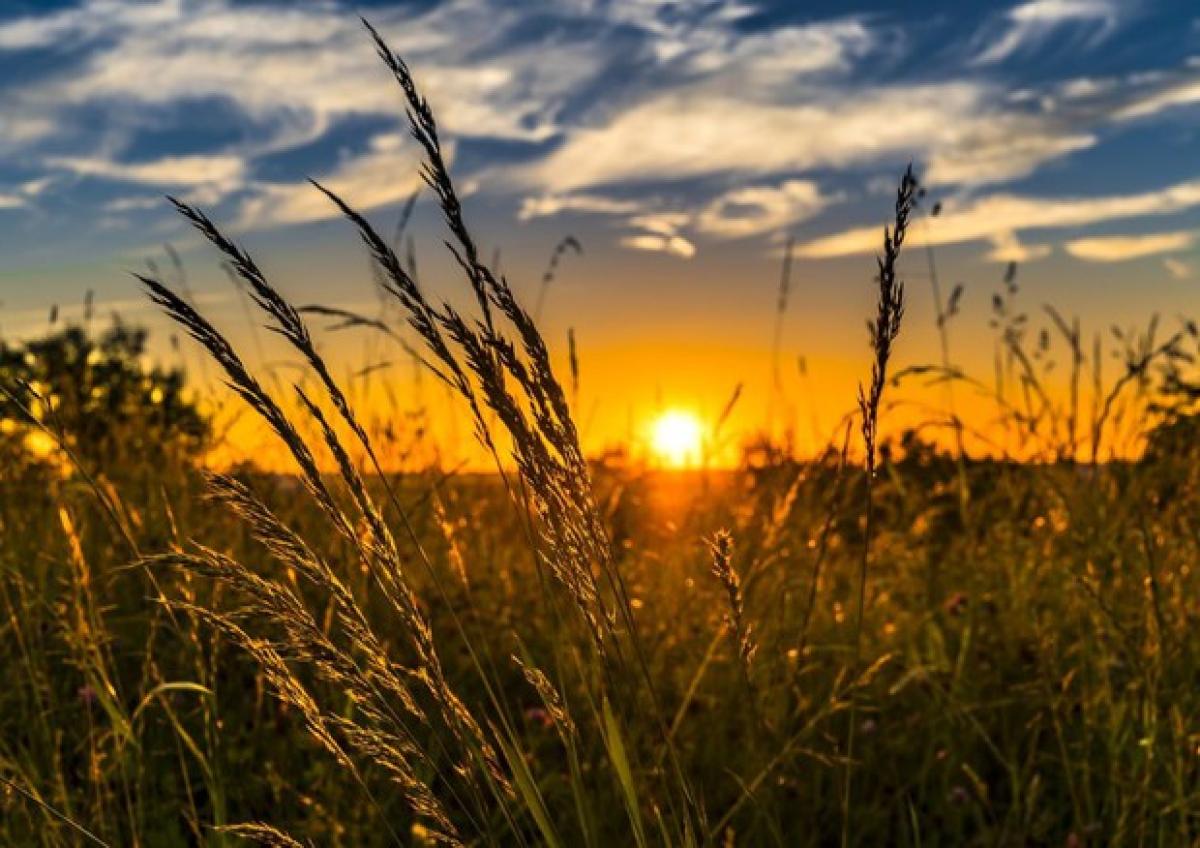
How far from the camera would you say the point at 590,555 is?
1.39 m

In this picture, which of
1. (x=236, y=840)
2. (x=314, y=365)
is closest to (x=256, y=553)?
(x=236, y=840)

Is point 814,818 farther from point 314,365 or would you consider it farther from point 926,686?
point 314,365

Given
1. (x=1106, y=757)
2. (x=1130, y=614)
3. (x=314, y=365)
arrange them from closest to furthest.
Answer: (x=314, y=365), (x=1106, y=757), (x=1130, y=614)

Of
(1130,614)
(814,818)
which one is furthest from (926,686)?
(814,818)

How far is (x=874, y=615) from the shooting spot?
15.0ft

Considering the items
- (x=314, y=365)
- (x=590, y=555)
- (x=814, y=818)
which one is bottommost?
(x=814, y=818)

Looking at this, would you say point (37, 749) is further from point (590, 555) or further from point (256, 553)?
point (590, 555)

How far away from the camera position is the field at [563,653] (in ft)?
4.52

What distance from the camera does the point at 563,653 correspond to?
3.92m

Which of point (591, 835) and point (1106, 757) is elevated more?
point (591, 835)

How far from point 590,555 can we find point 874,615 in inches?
134

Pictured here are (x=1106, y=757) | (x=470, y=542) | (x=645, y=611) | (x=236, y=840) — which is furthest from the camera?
(x=470, y=542)

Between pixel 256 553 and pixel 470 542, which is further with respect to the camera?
pixel 470 542

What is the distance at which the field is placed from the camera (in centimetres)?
138
